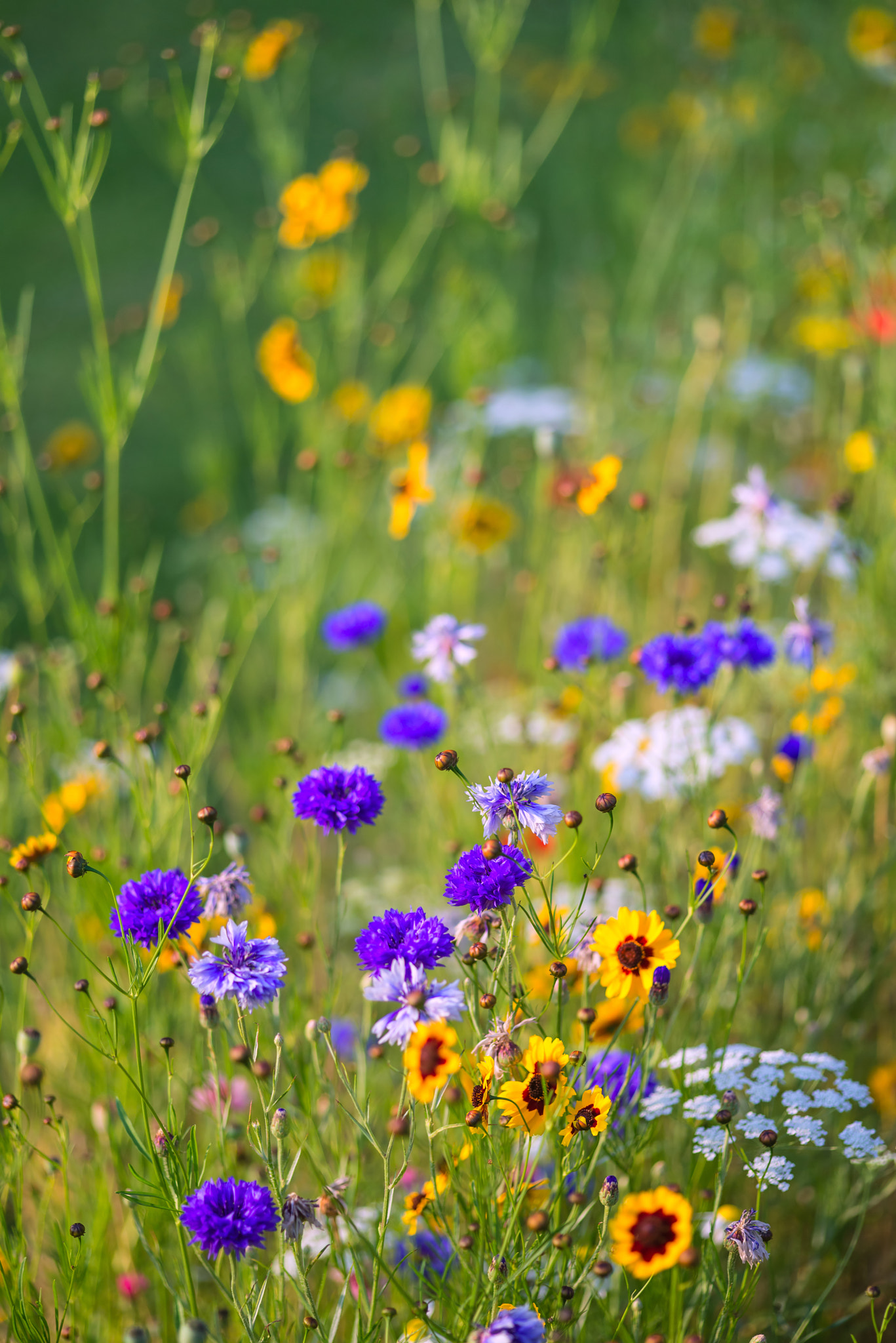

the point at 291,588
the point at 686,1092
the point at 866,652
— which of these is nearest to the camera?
the point at 686,1092

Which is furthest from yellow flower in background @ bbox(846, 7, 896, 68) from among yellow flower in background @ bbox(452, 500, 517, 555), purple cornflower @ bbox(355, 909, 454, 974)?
purple cornflower @ bbox(355, 909, 454, 974)

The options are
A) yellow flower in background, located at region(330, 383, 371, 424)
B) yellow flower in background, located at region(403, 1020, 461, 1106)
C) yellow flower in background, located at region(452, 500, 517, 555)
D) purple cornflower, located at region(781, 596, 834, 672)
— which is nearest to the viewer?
yellow flower in background, located at region(403, 1020, 461, 1106)

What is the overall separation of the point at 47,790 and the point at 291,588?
0.75 meters

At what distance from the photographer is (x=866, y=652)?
1795 millimetres

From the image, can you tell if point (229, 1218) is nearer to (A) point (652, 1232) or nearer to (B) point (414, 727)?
(A) point (652, 1232)

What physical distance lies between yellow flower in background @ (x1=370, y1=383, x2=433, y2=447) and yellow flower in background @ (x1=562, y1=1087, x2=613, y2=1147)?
1.78 m

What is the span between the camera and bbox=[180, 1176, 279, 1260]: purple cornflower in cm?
88

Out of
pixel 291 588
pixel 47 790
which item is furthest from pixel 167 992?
pixel 291 588

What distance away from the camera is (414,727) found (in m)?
1.46

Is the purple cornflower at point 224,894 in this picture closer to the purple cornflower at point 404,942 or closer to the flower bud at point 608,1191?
the purple cornflower at point 404,942

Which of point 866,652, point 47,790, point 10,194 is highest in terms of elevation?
point 10,194

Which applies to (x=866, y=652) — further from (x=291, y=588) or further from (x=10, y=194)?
(x=10, y=194)

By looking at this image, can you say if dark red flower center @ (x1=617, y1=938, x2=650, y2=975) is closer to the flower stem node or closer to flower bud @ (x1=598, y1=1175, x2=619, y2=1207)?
flower bud @ (x1=598, y1=1175, x2=619, y2=1207)

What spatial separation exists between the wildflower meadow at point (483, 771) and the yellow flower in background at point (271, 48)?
1 centimetres
